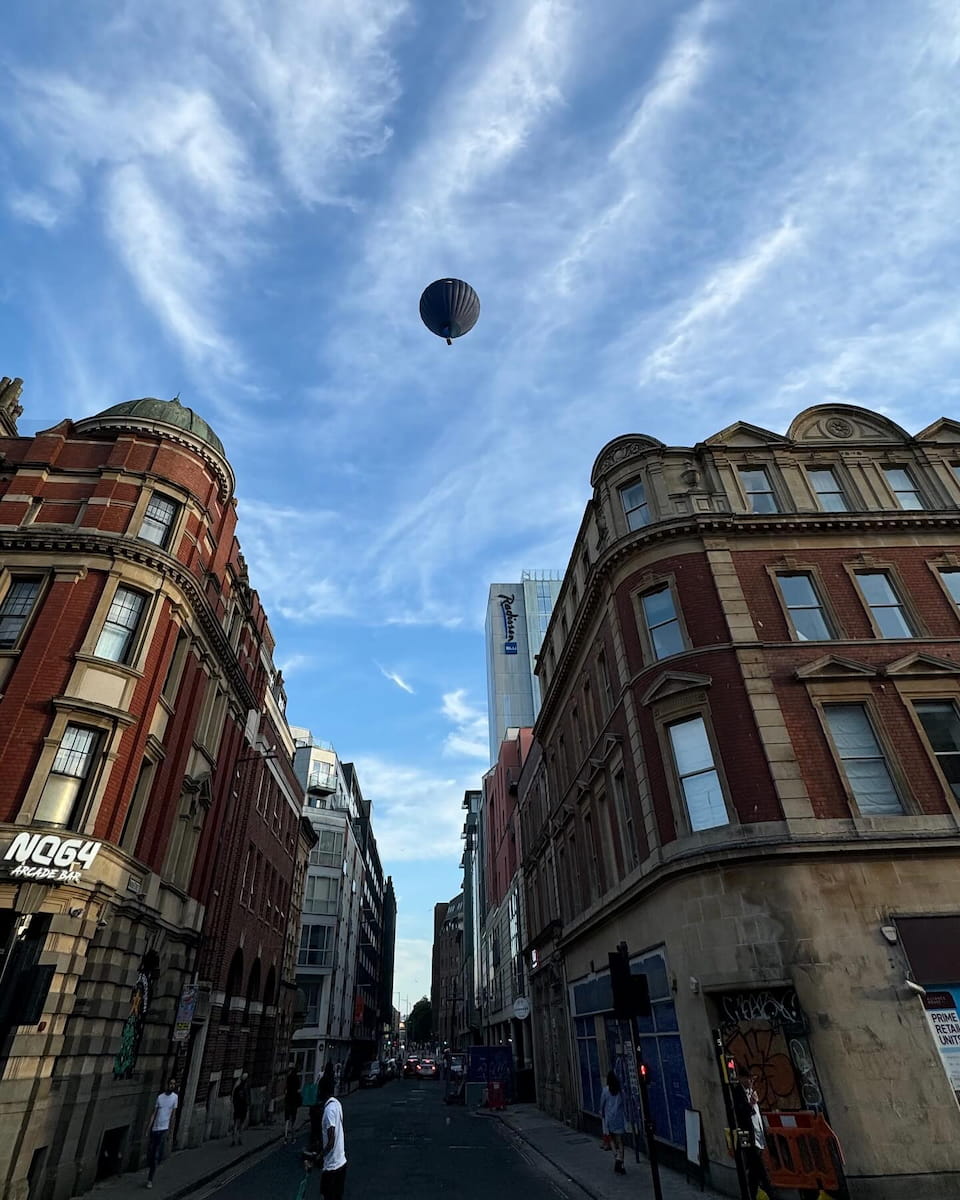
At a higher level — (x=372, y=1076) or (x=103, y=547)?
(x=103, y=547)

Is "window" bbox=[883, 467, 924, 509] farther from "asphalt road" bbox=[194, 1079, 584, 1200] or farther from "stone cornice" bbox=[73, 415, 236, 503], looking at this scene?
"stone cornice" bbox=[73, 415, 236, 503]

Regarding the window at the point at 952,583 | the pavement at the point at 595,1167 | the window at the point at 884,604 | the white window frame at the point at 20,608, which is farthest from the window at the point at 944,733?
the white window frame at the point at 20,608

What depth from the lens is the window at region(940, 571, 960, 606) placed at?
760 inches

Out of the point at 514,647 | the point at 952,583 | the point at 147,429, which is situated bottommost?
the point at 952,583

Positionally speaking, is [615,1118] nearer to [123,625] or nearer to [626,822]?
[626,822]

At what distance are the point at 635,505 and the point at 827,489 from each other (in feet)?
20.0

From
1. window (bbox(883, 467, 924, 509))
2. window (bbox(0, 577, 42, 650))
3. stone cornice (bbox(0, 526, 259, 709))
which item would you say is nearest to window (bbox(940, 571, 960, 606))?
window (bbox(883, 467, 924, 509))

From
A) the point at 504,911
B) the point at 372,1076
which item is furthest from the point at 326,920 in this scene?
the point at 372,1076

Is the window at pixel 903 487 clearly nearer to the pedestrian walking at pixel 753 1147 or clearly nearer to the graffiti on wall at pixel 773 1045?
the graffiti on wall at pixel 773 1045

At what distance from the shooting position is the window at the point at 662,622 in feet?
63.0

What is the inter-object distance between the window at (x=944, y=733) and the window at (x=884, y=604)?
217 centimetres

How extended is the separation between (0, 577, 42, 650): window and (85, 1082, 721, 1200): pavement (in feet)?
43.2

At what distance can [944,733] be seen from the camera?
16891 mm

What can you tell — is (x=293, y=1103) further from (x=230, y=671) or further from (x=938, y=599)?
(x=938, y=599)
